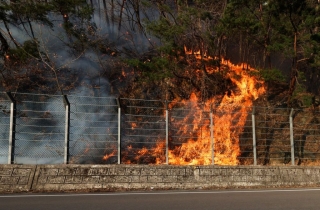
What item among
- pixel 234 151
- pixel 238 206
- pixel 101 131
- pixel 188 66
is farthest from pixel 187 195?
pixel 188 66

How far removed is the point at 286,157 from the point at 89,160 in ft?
29.5

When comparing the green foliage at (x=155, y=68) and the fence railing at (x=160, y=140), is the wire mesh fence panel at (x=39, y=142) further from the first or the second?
the green foliage at (x=155, y=68)

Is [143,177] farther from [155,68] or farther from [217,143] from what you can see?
[155,68]

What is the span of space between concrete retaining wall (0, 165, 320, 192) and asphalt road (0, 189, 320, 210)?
1321mm

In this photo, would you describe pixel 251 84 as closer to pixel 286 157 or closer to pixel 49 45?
pixel 286 157

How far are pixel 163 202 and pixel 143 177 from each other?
9.21 feet

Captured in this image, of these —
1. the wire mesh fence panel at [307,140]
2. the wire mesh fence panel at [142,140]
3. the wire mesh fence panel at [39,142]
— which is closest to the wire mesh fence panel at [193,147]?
the wire mesh fence panel at [142,140]

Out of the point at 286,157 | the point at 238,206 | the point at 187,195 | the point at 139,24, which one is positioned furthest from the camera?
the point at 139,24

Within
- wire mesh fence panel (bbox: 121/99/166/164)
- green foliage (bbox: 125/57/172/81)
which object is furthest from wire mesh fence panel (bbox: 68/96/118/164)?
green foliage (bbox: 125/57/172/81)

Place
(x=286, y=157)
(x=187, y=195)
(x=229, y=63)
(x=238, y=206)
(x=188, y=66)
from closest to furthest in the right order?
(x=238, y=206)
(x=187, y=195)
(x=286, y=157)
(x=188, y=66)
(x=229, y=63)

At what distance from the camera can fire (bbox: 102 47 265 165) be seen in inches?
605

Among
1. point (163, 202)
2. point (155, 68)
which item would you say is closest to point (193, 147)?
point (155, 68)

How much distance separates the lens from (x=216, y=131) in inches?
635

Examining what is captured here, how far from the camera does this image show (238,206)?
6711 mm
